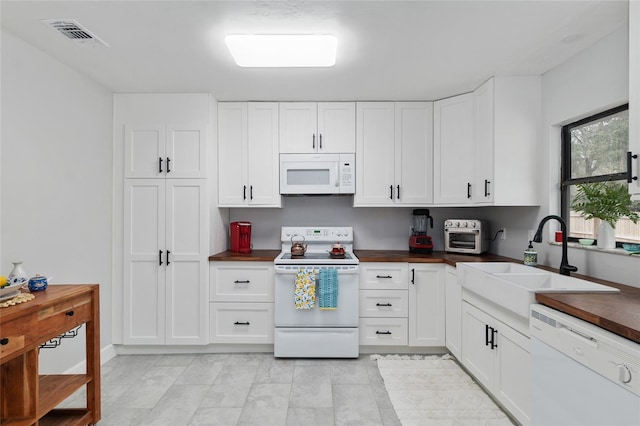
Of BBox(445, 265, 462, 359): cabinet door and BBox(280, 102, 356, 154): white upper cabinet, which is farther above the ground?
BBox(280, 102, 356, 154): white upper cabinet

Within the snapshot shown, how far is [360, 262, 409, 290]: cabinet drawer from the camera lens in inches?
116

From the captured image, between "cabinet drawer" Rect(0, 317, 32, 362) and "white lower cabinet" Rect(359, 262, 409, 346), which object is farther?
"white lower cabinet" Rect(359, 262, 409, 346)

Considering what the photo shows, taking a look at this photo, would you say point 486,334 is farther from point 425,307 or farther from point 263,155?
point 263,155

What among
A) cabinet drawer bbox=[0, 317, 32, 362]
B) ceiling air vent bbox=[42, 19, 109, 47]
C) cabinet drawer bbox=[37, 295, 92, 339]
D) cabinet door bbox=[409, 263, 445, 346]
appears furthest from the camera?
cabinet door bbox=[409, 263, 445, 346]

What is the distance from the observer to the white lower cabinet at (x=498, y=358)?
1789 millimetres

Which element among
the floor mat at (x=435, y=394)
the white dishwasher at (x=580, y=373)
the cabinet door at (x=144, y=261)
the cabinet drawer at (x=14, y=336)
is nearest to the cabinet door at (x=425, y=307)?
the floor mat at (x=435, y=394)

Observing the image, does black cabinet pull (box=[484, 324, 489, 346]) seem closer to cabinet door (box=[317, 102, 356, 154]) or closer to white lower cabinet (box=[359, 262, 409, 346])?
white lower cabinet (box=[359, 262, 409, 346])

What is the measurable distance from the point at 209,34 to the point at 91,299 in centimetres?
180

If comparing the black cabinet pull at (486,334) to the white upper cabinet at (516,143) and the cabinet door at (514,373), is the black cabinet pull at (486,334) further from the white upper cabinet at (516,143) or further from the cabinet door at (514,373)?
the white upper cabinet at (516,143)

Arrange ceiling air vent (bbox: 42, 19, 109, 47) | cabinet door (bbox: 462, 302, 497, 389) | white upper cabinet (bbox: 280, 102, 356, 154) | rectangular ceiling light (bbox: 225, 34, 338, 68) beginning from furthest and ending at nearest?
white upper cabinet (bbox: 280, 102, 356, 154), cabinet door (bbox: 462, 302, 497, 389), rectangular ceiling light (bbox: 225, 34, 338, 68), ceiling air vent (bbox: 42, 19, 109, 47)

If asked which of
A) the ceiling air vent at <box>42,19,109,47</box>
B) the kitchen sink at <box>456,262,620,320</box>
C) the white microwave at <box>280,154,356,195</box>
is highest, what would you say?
the ceiling air vent at <box>42,19,109,47</box>

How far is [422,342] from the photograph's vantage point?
2.94 m

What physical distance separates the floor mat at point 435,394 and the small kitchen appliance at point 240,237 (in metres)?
1.67

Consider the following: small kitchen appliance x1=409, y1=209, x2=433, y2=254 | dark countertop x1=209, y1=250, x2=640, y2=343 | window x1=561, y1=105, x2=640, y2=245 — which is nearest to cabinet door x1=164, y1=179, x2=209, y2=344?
small kitchen appliance x1=409, y1=209, x2=433, y2=254
